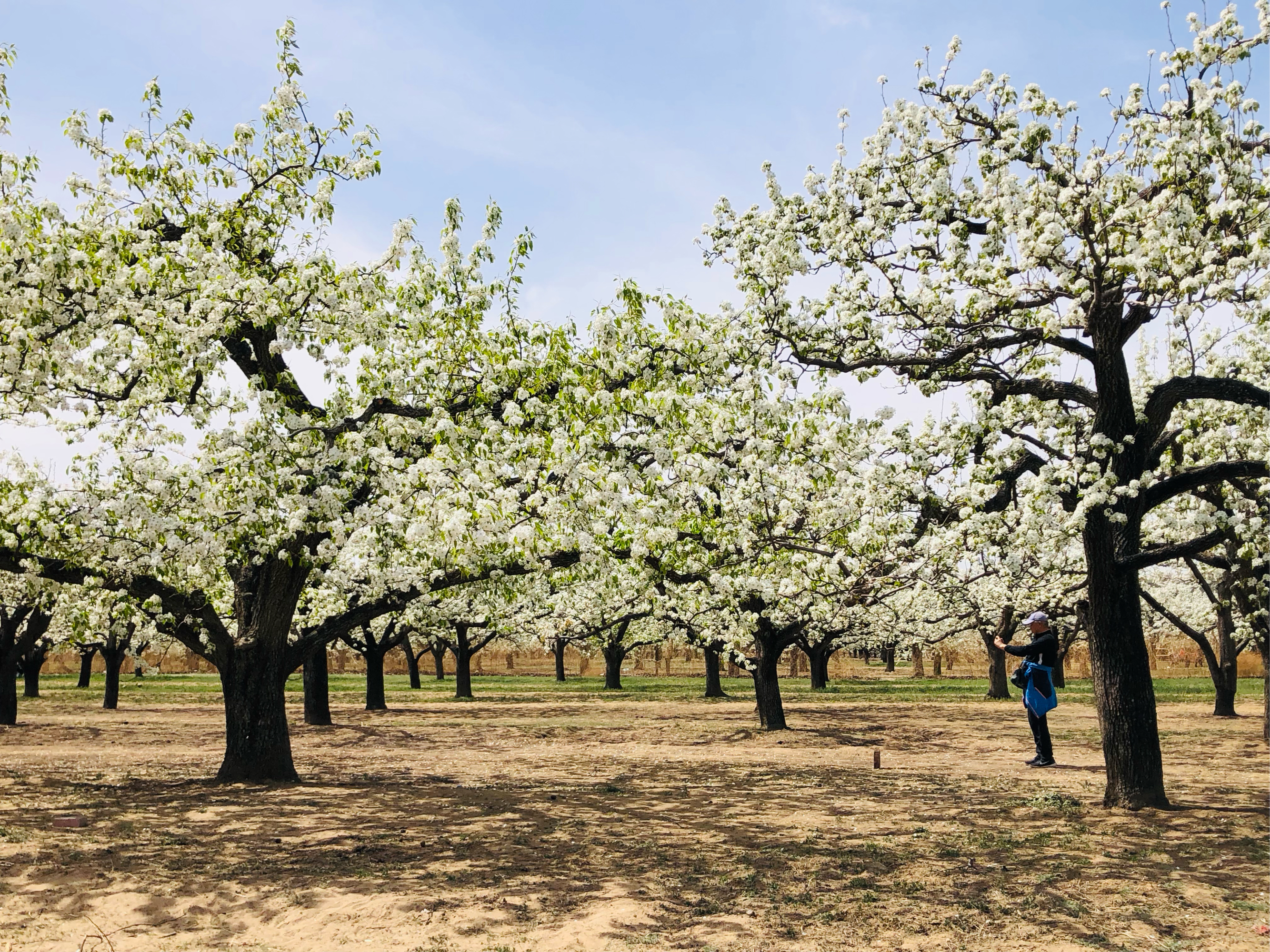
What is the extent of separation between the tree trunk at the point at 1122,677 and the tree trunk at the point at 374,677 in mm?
28794

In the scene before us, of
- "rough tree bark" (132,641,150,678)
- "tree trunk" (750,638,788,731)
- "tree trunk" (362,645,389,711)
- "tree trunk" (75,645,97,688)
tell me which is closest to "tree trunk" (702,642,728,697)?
"tree trunk" (362,645,389,711)

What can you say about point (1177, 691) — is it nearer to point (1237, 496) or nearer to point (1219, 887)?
point (1237, 496)

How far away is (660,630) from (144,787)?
35504mm

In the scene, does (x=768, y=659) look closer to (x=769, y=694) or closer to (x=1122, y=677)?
(x=769, y=694)

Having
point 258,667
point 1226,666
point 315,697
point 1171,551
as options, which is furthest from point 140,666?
point 1171,551

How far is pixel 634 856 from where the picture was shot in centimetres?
1012

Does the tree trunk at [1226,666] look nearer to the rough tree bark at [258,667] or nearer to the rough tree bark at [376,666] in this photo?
the rough tree bark at [258,667]

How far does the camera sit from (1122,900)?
811 cm

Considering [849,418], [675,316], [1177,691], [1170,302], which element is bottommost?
[1177,691]

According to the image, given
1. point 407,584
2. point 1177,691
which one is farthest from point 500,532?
point 1177,691

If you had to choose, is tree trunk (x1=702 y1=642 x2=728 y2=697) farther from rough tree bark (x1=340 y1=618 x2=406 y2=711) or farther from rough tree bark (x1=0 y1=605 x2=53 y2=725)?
rough tree bark (x1=0 y1=605 x2=53 y2=725)

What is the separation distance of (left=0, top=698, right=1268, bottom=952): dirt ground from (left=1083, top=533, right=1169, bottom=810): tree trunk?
39cm

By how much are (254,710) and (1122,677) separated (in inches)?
490

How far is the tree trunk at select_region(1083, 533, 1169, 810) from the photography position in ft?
38.2
